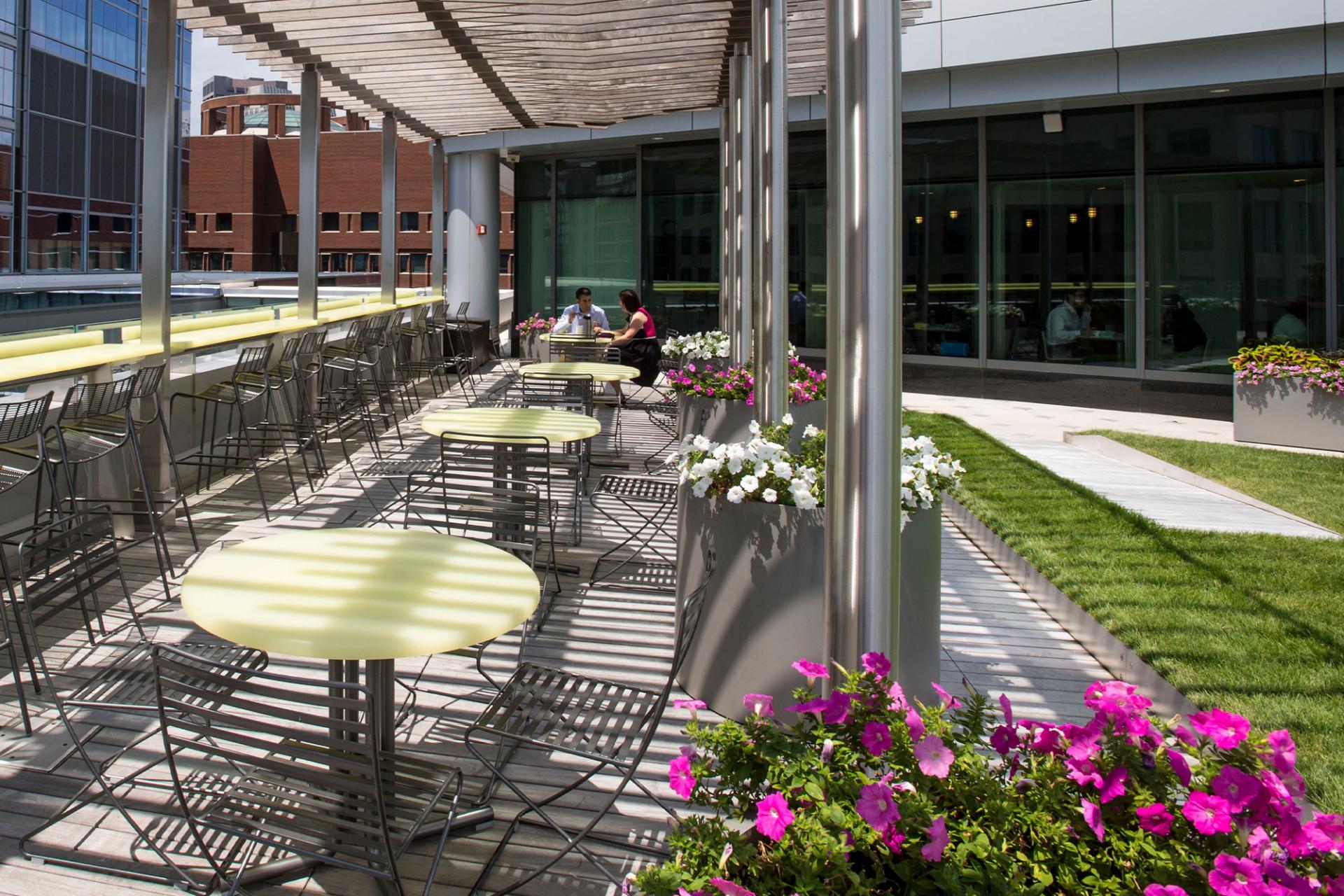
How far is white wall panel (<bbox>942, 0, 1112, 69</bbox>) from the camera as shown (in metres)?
12.3

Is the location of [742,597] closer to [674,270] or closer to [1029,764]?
[1029,764]

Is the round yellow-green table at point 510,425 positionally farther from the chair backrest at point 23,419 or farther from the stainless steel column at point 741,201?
the stainless steel column at point 741,201

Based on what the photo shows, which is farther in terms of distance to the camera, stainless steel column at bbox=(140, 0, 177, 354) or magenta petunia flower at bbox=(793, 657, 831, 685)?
stainless steel column at bbox=(140, 0, 177, 354)

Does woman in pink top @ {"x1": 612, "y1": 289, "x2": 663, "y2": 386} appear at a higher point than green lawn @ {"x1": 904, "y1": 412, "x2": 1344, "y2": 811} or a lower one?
higher

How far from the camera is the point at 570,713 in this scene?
2.93 meters

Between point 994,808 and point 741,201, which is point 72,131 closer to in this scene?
point 741,201

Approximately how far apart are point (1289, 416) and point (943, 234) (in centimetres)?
669

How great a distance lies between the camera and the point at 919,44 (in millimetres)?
13336

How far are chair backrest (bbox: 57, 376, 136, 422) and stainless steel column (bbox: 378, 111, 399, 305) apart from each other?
328 inches

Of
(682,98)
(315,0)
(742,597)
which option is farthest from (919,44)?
(742,597)

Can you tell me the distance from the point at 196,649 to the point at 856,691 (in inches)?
79.8

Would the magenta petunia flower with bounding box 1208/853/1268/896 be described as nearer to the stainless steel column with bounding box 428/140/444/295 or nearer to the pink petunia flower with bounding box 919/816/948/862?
the pink petunia flower with bounding box 919/816/948/862

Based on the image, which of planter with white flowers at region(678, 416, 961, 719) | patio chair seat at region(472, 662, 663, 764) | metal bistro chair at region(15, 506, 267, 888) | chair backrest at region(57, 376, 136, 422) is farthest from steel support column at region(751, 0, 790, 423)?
chair backrest at region(57, 376, 136, 422)

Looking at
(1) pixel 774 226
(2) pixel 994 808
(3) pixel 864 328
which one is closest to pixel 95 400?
(1) pixel 774 226
